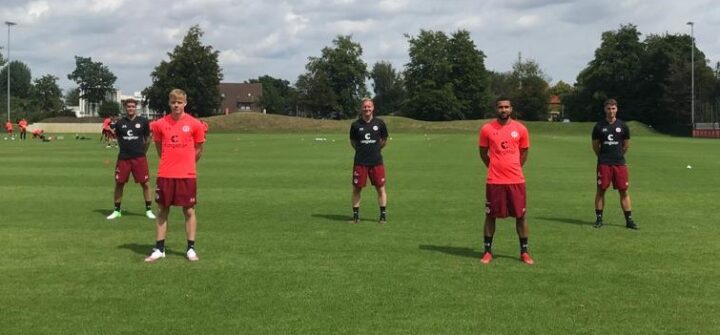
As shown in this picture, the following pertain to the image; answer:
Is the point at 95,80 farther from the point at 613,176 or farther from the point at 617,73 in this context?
the point at 613,176

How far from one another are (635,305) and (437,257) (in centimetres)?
279

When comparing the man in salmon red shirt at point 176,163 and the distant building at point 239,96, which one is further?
the distant building at point 239,96

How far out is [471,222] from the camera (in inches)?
462

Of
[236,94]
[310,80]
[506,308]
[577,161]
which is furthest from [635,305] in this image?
[236,94]

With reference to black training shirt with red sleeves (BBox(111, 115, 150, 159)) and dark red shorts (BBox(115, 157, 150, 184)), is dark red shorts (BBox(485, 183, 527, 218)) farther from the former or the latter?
dark red shorts (BBox(115, 157, 150, 184))

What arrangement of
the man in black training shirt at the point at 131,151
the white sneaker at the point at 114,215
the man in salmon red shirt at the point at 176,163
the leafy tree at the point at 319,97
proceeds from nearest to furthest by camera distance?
the man in salmon red shirt at the point at 176,163
the white sneaker at the point at 114,215
the man in black training shirt at the point at 131,151
the leafy tree at the point at 319,97

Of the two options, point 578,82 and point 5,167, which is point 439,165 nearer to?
point 5,167

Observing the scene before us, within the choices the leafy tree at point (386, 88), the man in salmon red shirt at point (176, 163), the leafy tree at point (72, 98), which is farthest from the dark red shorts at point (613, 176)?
the leafy tree at point (72, 98)

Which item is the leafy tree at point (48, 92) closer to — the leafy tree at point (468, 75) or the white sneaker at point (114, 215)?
the leafy tree at point (468, 75)

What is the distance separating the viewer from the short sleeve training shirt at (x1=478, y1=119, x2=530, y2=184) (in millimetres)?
8328

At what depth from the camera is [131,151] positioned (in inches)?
493

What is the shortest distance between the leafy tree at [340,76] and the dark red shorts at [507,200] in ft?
385

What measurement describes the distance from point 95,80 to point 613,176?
173499 mm

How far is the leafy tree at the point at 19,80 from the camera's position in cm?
16262
